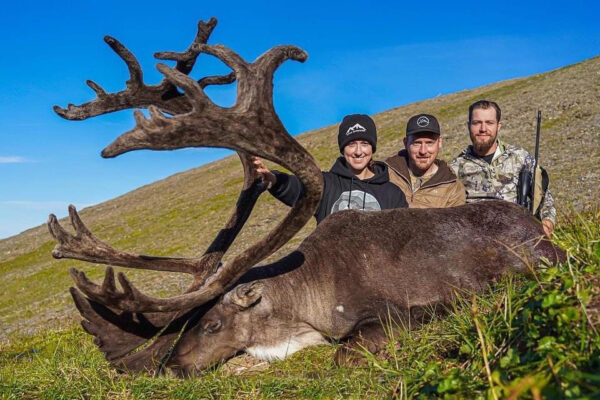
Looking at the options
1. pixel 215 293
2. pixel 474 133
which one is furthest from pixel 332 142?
pixel 215 293

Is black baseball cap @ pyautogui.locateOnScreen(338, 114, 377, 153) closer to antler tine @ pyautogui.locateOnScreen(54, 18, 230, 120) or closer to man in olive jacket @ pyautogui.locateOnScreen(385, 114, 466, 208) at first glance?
man in olive jacket @ pyautogui.locateOnScreen(385, 114, 466, 208)

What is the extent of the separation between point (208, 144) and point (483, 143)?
681 cm

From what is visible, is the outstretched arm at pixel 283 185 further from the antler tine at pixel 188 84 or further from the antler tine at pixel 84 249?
the antler tine at pixel 188 84

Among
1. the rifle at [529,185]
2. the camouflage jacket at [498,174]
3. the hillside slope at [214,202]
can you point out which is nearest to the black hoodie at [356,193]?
the camouflage jacket at [498,174]

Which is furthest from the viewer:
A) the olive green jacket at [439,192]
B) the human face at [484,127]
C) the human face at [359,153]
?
the human face at [484,127]

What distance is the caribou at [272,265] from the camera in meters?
6.25

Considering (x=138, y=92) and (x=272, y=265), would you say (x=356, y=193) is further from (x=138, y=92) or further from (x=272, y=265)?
(x=138, y=92)

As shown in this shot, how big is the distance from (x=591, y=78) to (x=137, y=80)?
51717 mm

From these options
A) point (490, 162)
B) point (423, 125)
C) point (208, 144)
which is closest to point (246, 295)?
point (208, 144)

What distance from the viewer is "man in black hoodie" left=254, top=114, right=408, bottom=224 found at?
32.2ft

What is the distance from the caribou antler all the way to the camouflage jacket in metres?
4.94

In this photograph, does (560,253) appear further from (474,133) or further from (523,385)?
(523,385)

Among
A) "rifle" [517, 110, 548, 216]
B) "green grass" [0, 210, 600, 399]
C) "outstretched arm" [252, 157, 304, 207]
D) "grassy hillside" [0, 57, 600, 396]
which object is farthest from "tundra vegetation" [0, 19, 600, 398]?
"grassy hillside" [0, 57, 600, 396]

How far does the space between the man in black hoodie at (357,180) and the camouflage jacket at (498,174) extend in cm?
176
